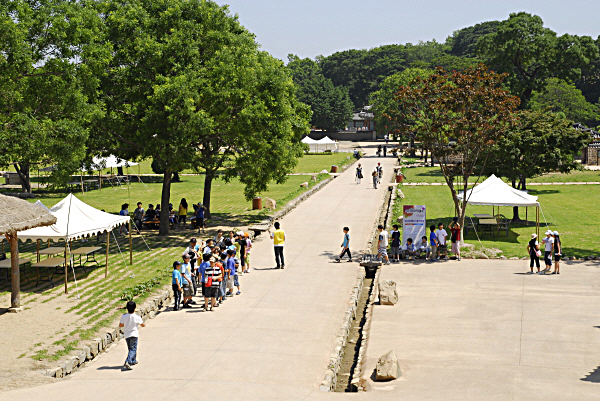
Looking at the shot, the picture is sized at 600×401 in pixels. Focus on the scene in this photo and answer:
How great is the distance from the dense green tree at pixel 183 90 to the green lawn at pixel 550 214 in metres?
8.90

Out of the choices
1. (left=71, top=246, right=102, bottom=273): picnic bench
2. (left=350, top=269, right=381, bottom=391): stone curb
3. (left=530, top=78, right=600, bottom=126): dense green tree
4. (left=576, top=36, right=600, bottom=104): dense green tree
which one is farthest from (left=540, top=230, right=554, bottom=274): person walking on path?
(left=576, top=36, right=600, bottom=104): dense green tree

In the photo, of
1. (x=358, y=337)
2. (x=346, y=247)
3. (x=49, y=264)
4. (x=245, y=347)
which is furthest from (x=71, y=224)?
(x=358, y=337)

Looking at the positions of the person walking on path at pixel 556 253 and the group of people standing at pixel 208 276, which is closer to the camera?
the group of people standing at pixel 208 276

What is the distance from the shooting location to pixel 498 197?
88.0 ft

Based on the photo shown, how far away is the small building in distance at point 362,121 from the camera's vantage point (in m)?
→ 125

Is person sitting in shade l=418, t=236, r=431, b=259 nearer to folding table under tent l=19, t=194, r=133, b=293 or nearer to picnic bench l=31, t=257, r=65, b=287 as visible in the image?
folding table under tent l=19, t=194, r=133, b=293

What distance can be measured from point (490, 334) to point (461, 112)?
12374mm

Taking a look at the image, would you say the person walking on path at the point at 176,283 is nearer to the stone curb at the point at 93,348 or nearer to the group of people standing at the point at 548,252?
the stone curb at the point at 93,348

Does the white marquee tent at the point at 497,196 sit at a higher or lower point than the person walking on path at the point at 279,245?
higher

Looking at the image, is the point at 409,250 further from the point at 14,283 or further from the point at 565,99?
the point at 565,99

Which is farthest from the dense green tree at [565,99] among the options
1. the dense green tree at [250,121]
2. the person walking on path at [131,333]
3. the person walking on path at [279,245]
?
the person walking on path at [131,333]

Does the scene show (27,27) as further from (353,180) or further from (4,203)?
(353,180)

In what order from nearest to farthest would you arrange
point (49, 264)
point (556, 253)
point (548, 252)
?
1. point (49, 264)
2. point (556, 253)
3. point (548, 252)

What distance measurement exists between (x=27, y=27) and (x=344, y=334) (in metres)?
15.8
